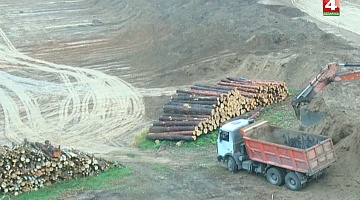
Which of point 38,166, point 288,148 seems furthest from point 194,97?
point 38,166

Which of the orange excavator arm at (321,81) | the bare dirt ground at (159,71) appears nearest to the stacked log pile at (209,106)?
the bare dirt ground at (159,71)

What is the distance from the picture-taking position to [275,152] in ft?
70.7

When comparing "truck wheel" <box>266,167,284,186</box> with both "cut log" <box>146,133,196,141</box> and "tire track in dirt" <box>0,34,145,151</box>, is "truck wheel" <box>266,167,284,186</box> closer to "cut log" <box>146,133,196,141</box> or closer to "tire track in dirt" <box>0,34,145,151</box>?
"cut log" <box>146,133,196,141</box>

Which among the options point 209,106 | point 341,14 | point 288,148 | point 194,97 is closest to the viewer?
point 288,148

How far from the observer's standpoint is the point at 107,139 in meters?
29.0

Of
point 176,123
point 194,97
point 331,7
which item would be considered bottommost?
point 176,123

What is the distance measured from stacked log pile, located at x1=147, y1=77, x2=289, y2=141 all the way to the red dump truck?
12.6ft

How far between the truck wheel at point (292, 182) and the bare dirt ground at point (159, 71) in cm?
23

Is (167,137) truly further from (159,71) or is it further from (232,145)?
(159,71)

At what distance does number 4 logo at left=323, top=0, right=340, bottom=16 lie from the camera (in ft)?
153

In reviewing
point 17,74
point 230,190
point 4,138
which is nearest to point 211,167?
point 230,190

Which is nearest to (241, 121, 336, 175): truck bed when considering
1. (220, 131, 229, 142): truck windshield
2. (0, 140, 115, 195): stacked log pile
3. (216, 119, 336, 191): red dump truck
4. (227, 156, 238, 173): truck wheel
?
(216, 119, 336, 191): red dump truck

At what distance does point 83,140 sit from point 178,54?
1275cm

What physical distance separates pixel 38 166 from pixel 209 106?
862 centimetres
